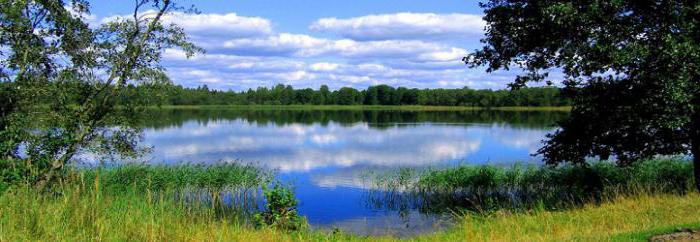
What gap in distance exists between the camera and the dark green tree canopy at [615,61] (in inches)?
509

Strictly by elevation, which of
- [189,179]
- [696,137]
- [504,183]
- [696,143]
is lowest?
[504,183]

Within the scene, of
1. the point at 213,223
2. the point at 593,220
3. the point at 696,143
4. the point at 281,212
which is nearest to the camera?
the point at 213,223

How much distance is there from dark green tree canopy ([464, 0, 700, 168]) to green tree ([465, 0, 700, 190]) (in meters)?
0.02

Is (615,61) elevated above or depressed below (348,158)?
above

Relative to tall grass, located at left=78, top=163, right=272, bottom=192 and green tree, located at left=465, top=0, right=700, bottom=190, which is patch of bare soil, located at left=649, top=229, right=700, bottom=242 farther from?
tall grass, located at left=78, top=163, right=272, bottom=192

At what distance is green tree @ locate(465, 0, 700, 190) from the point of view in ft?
42.4

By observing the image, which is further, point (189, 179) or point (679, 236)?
point (189, 179)

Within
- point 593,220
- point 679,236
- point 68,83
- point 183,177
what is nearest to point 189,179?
point 183,177

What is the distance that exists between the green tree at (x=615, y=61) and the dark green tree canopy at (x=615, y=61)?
0.02 m

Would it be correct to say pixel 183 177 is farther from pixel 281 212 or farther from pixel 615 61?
pixel 615 61

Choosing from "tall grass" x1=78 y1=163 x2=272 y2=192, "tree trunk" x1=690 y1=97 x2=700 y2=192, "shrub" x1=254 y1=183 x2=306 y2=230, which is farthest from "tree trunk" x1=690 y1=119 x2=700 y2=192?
"tall grass" x1=78 y1=163 x2=272 y2=192

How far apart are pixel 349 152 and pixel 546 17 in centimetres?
2808

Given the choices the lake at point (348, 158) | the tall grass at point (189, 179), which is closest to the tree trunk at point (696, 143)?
the lake at point (348, 158)

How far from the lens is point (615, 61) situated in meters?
12.9
